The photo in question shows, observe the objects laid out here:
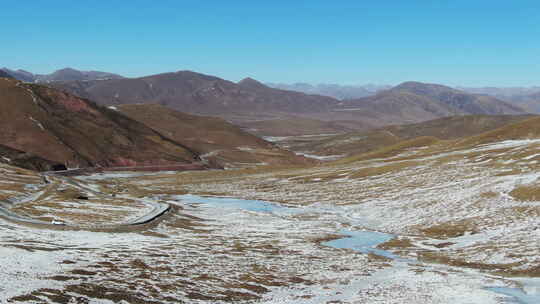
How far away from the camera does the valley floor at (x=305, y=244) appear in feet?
149

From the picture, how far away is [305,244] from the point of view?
75.4m

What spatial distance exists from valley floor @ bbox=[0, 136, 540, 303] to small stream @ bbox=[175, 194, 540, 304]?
0.41 meters

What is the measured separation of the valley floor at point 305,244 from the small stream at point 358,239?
1.35 feet

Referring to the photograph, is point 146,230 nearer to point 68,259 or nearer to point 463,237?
point 68,259

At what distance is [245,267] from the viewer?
57.2 metres

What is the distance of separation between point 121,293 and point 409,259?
124 feet

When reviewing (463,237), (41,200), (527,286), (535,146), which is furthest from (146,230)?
(535,146)

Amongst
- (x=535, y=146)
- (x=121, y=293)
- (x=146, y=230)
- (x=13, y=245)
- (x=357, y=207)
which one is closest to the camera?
(x=121, y=293)

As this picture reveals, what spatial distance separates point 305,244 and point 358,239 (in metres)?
10.2

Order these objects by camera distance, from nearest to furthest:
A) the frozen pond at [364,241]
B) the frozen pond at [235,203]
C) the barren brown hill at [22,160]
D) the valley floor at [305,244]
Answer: the valley floor at [305,244] < the frozen pond at [364,241] < the frozen pond at [235,203] < the barren brown hill at [22,160]

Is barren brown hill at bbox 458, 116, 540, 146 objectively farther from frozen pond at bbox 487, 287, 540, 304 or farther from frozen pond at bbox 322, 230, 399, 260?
frozen pond at bbox 487, 287, 540, 304

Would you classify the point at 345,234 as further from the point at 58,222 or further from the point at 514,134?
the point at 514,134

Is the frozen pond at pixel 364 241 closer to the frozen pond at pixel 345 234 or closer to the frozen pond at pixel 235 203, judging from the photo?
the frozen pond at pixel 345 234

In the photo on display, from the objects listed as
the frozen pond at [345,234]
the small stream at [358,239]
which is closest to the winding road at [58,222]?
the frozen pond at [345,234]
